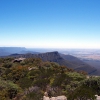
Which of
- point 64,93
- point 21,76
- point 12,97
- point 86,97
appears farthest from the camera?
point 21,76

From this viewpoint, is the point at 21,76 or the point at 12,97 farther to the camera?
the point at 21,76

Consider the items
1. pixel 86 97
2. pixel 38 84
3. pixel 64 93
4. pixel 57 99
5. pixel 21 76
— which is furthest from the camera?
pixel 21 76

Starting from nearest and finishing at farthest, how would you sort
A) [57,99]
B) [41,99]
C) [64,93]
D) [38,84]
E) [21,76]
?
1. [57,99]
2. [41,99]
3. [64,93]
4. [38,84]
5. [21,76]

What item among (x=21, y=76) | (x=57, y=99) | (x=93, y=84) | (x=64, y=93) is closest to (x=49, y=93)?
(x=64, y=93)

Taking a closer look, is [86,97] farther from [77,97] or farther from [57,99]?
[57,99]

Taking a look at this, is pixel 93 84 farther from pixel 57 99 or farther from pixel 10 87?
pixel 10 87

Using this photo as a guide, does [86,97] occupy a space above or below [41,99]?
above

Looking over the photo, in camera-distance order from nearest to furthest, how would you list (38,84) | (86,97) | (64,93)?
1. (86,97)
2. (64,93)
3. (38,84)

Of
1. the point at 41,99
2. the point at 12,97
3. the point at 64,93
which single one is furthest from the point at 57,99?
the point at 12,97

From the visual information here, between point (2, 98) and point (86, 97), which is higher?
point (86, 97)
